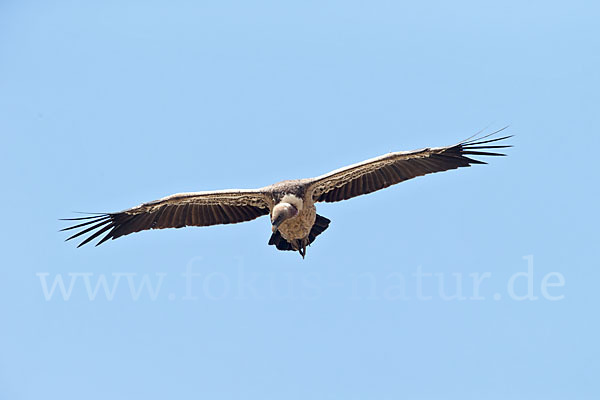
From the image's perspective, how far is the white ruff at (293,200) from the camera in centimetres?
1536

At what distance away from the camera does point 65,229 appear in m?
16.2

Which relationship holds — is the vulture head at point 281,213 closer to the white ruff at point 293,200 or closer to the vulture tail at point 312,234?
the white ruff at point 293,200

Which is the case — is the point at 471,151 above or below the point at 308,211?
above

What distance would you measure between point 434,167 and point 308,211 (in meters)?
2.36

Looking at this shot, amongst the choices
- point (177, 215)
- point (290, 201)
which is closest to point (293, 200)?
point (290, 201)

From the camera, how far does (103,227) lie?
1678 centimetres

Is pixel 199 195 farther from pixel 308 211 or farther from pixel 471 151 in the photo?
pixel 471 151

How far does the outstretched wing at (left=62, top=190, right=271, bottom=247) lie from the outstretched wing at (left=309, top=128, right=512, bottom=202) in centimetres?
135

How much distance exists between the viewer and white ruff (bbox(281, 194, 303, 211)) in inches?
605

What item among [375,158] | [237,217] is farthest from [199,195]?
[375,158]

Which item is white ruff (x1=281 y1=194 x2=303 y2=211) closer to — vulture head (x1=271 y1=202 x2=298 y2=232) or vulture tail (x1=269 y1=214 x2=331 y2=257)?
vulture head (x1=271 y1=202 x2=298 y2=232)

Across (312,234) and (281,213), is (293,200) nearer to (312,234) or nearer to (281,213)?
(281,213)

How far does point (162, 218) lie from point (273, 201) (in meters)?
2.32

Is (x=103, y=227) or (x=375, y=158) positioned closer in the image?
(x=375, y=158)
